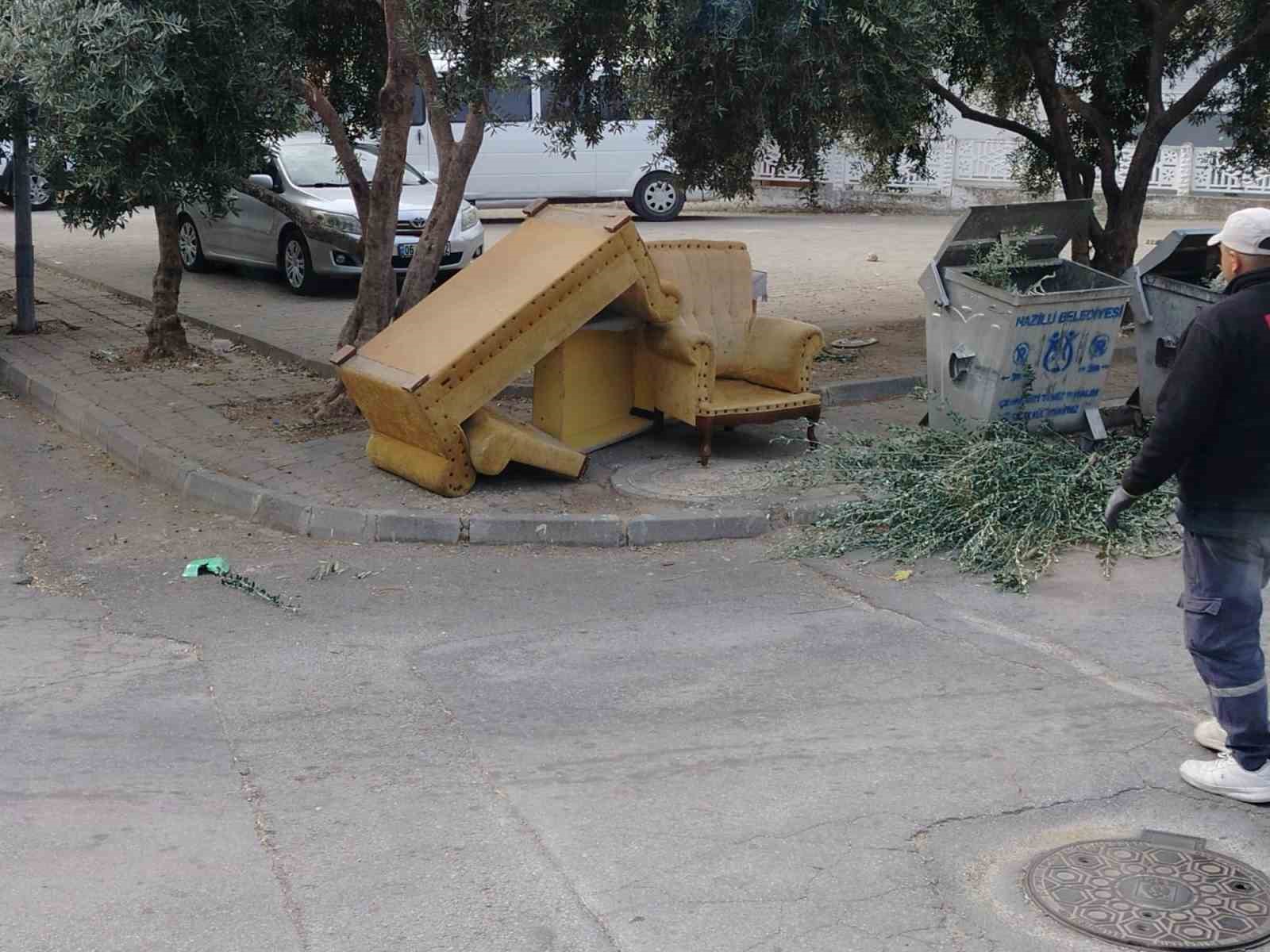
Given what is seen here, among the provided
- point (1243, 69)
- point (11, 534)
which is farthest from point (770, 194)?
point (11, 534)

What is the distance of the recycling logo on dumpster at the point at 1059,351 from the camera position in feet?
25.9

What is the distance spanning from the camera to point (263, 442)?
8.78 m

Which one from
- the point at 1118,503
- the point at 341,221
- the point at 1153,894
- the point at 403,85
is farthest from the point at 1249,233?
the point at 341,221

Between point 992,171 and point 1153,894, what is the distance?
22.9 meters

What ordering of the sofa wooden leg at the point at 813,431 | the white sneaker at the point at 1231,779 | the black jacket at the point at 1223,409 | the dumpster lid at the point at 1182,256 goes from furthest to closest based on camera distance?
the dumpster lid at the point at 1182,256 < the sofa wooden leg at the point at 813,431 < the white sneaker at the point at 1231,779 < the black jacket at the point at 1223,409

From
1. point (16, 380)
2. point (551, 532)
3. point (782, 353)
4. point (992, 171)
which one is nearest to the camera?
point (551, 532)

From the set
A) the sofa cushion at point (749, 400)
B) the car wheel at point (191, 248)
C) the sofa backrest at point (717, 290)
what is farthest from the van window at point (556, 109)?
the car wheel at point (191, 248)

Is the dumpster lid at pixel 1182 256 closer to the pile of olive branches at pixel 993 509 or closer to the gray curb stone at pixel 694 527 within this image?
the pile of olive branches at pixel 993 509

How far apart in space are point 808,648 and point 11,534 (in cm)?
433

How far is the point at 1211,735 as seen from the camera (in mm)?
4609

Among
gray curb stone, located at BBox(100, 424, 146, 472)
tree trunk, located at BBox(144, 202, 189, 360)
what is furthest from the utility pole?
gray curb stone, located at BBox(100, 424, 146, 472)

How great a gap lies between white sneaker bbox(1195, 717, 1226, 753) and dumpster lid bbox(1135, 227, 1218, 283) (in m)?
4.48

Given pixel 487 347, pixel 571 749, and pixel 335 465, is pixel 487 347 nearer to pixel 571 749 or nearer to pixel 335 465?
pixel 335 465

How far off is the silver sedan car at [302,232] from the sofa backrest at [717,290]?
6398 millimetres
